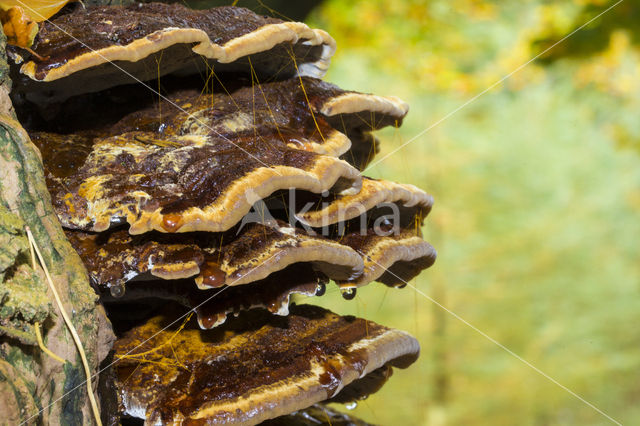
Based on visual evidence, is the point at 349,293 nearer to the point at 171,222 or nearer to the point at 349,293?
the point at 349,293

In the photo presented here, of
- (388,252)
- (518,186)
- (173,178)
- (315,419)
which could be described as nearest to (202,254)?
(173,178)

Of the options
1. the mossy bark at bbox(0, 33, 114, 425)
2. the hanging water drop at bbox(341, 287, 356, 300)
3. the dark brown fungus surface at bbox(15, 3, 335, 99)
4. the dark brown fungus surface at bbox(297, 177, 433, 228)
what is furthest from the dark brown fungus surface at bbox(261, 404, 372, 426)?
the dark brown fungus surface at bbox(15, 3, 335, 99)

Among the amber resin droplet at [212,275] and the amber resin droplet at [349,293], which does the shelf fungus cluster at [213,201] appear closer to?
the amber resin droplet at [212,275]

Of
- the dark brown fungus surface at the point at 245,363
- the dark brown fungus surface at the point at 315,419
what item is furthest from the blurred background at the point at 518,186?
the dark brown fungus surface at the point at 245,363

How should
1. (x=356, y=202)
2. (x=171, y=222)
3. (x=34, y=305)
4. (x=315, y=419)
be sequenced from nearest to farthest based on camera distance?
1. (x=34, y=305)
2. (x=171, y=222)
3. (x=356, y=202)
4. (x=315, y=419)

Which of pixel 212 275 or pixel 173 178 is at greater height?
pixel 173 178

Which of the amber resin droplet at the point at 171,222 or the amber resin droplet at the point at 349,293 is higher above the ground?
the amber resin droplet at the point at 171,222

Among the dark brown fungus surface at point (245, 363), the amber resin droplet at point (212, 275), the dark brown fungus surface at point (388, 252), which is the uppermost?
the amber resin droplet at point (212, 275)

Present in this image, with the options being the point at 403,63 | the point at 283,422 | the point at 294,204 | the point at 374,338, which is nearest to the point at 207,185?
the point at 294,204
